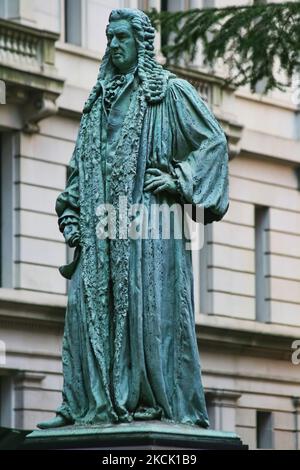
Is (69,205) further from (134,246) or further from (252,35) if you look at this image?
(252,35)

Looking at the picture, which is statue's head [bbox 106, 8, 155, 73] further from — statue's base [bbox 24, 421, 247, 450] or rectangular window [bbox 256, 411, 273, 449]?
rectangular window [bbox 256, 411, 273, 449]

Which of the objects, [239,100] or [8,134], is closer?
[8,134]

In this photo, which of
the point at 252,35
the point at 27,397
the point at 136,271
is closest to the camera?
the point at 136,271

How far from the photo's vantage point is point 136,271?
1617cm

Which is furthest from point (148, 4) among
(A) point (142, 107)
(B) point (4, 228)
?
(A) point (142, 107)

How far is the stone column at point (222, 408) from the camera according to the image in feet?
140

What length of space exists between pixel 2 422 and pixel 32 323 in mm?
1613

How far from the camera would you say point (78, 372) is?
16203mm

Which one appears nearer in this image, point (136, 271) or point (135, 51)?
point (136, 271)

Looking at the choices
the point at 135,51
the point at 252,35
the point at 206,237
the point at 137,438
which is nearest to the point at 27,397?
the point at 206,237

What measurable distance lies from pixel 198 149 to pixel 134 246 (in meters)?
0.83

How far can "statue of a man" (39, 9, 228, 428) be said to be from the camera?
1602 centimetres

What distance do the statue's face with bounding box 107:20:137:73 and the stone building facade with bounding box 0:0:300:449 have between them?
21147mm
